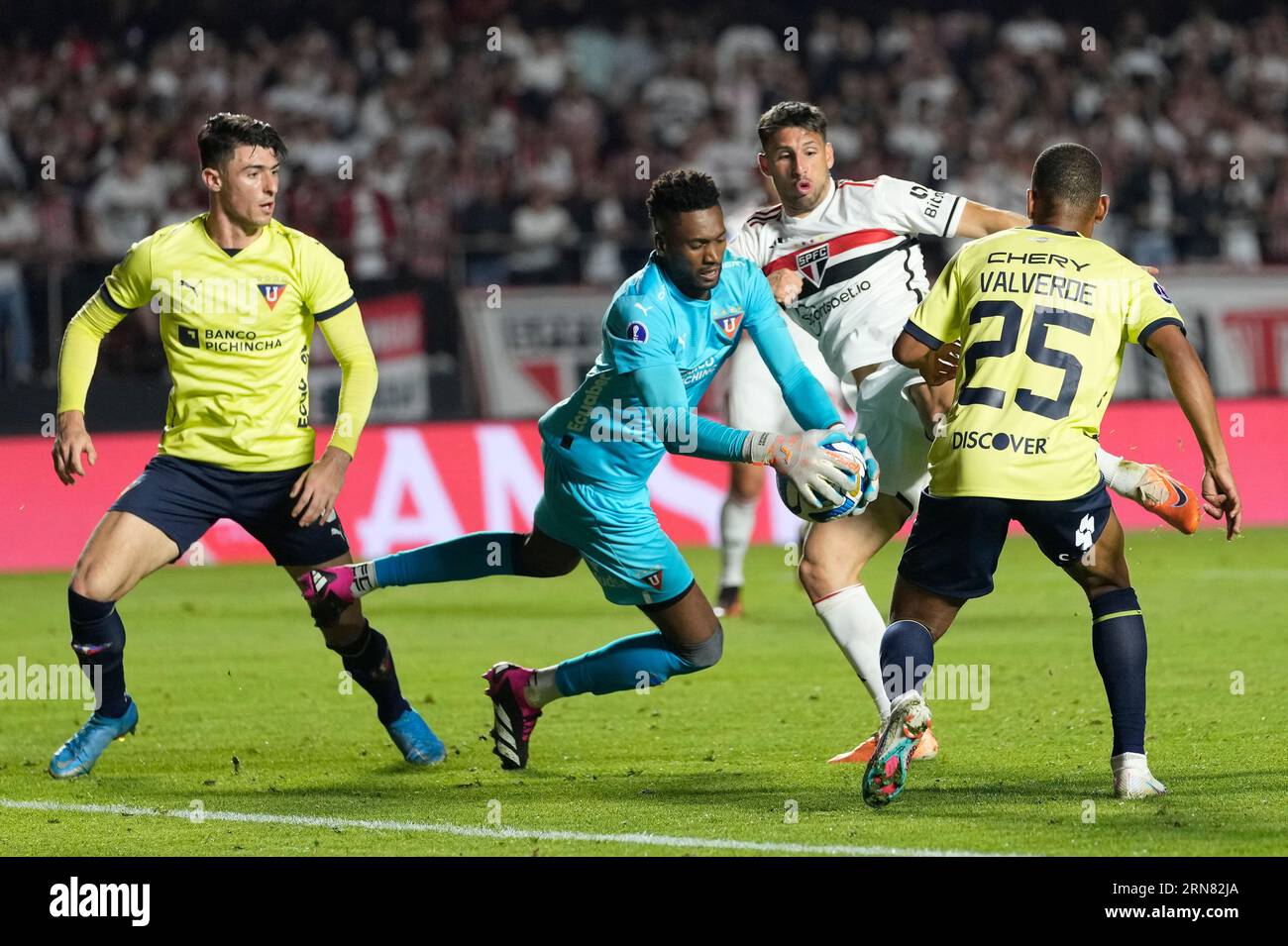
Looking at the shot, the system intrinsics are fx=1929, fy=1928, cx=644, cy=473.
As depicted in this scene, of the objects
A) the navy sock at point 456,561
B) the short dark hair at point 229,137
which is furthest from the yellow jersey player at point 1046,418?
the short dark hair at point 229,137

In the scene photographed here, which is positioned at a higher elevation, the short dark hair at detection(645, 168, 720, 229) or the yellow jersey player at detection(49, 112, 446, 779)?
the short dark hair at detection(645, 168, 720, 229)

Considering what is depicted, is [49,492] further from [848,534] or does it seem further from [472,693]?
[848,534]

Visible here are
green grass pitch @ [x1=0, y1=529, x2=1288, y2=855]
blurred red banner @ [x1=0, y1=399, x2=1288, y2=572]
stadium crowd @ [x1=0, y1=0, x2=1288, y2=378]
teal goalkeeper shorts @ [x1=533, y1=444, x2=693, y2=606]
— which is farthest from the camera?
stadium crowd @ [x1=0, y1=0, x2=1288, y2=378]

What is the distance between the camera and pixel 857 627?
279 inches

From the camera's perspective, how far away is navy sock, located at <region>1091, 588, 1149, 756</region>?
593 centimetres

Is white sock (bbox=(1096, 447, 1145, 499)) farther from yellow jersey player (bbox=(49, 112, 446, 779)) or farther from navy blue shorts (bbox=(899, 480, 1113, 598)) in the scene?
yellow jersey player (bbox=(49, 112, 446, 779))

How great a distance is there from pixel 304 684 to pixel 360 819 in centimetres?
337

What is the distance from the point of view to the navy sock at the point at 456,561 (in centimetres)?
699

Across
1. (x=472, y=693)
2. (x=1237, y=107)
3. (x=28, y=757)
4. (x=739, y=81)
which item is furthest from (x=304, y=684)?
(x=1237, y=107)

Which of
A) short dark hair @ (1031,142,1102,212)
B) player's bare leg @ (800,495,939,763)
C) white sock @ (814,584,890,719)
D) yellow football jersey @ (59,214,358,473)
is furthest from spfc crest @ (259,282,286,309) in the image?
short dark hair @ (1031,142,1102,212)

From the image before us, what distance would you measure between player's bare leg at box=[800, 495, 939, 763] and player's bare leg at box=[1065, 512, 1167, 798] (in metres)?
1.12

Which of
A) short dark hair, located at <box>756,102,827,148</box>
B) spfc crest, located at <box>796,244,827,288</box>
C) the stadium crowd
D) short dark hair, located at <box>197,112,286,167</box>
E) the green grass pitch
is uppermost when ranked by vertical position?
the stadium crowd

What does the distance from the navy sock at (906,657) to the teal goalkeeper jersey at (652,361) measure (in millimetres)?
770

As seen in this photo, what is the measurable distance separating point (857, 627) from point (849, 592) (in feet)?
0.46
